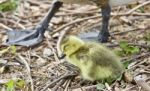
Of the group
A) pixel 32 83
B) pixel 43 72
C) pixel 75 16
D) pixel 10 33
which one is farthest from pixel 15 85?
pixel 75 16

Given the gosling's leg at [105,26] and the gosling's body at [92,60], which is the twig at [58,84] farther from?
the gosling's leg at [105,26]

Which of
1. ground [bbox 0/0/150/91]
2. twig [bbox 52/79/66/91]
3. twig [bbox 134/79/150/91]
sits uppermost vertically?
ground [bbox 0/0/150/91]

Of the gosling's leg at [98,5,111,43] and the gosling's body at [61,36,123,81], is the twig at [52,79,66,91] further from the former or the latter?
the gosling's leg at [98,5,111,43]

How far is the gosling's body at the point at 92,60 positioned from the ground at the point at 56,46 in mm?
70

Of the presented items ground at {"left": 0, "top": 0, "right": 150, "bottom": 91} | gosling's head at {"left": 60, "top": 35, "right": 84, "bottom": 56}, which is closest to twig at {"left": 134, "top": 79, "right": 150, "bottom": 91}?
ground at {"left": 0, "top": 0, "right": 150, "bottom": 91}

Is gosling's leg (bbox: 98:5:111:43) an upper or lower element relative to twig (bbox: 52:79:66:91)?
upper

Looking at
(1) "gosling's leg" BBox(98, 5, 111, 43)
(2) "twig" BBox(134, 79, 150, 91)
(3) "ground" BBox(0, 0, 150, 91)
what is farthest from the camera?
(1) "gosling's leg" BBox(98, 5, 111, 43)

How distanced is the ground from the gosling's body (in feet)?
0.23

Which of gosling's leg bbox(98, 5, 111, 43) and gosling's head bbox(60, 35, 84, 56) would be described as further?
gosling's leg bbox(98, 5, 111, 43)

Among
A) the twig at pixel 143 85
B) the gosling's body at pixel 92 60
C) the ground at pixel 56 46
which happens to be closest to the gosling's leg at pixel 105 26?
the ground at pixel 56 46

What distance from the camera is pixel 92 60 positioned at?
255cm

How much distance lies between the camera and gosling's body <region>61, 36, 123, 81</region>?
2555mm

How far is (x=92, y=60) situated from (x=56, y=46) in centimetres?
89

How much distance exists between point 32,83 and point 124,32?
1.20 m
